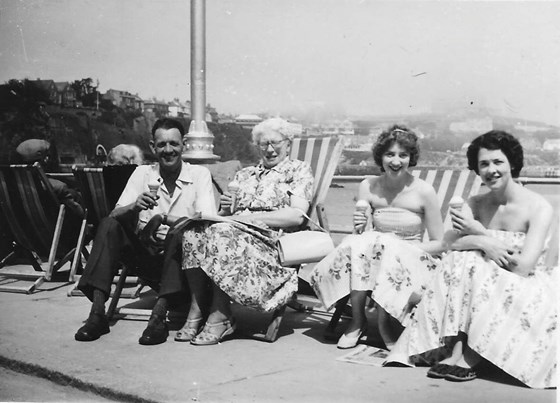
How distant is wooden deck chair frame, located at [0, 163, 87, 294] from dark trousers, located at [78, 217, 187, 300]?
55.6 inches

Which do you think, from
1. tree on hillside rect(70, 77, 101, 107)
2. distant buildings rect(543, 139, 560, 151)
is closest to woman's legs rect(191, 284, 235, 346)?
distant buildings rect(543, 139, 560, 151)

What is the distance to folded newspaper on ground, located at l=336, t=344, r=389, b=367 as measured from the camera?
3.49m

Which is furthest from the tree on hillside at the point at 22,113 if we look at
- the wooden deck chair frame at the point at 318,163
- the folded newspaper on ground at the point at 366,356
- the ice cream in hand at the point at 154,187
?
the folded newspaper on ground at the point at 366,356

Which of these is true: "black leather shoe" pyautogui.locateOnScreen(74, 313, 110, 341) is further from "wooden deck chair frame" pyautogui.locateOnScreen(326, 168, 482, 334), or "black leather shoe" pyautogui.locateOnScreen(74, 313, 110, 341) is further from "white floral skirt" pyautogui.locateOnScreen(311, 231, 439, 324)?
"wooden deck chair frame" pyautogui.locateOnScreen(326, 168, 482, 334)

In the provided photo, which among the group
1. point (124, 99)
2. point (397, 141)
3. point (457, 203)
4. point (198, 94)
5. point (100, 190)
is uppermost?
point (124, 99)

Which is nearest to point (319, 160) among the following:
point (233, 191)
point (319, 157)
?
point (319, 157)

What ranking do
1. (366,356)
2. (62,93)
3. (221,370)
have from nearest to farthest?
(221,370), (366,356), (62,93)

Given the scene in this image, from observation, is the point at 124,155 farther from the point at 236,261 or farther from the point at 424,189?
the point at 424,189

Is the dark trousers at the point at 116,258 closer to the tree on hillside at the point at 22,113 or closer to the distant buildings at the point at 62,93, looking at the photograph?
the tree on hillside at the point at 22,113

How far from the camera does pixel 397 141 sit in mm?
4020

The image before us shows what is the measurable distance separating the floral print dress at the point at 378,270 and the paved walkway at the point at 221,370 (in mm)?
362

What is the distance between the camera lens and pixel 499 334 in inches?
122

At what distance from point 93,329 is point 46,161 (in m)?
3.05

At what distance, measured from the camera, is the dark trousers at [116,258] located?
13.4 feet
